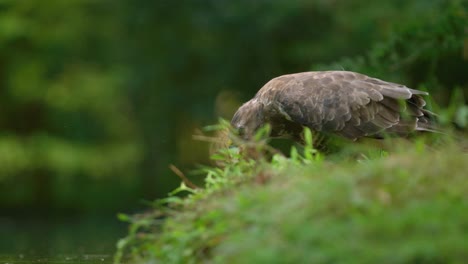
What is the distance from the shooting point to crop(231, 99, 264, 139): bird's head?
27.0 feet

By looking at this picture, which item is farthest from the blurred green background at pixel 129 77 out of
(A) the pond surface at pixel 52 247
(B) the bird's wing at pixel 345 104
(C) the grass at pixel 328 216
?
(C) the grass at pixel 328 216

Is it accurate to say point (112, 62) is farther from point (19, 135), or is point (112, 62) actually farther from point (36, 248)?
point (36, 248)

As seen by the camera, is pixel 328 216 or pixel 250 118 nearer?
pixel 328 216

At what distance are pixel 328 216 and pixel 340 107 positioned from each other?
3.50m

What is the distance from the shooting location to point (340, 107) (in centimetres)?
823

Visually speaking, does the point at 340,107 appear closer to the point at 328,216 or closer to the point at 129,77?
the point at 328,216

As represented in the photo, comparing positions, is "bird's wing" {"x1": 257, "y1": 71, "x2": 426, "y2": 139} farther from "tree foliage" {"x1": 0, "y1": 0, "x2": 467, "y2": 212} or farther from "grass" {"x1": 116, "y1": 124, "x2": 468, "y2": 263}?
"tree foliage" {"x1": 0, "y1": 0, "x2": 467, "y2": 212}

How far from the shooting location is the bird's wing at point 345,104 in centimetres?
816

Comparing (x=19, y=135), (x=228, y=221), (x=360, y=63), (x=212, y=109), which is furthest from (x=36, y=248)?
(x=19, y=135)

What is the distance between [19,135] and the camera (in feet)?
93.9

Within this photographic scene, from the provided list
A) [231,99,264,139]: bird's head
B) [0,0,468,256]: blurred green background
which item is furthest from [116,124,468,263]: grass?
[0,0,468,256]: blurred green background

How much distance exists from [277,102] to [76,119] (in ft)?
70.6

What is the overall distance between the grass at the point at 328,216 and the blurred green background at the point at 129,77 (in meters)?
14.8

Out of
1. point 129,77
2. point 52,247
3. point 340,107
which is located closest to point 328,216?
point 340,107
